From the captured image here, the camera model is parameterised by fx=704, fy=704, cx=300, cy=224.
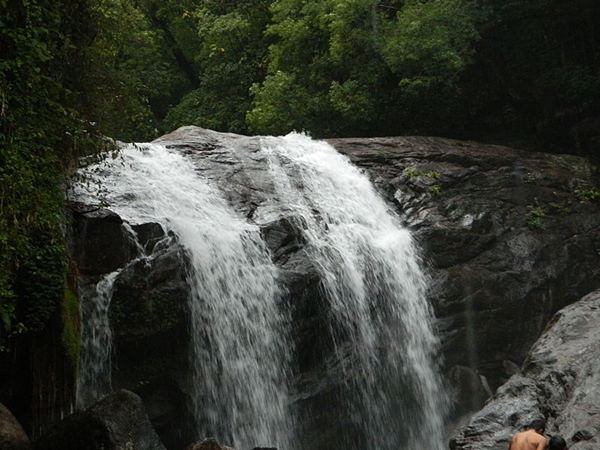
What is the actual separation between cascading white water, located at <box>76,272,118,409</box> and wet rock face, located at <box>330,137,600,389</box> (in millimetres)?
6925

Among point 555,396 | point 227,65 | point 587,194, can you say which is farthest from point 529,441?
point 227,65

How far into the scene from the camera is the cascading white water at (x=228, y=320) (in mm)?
12000

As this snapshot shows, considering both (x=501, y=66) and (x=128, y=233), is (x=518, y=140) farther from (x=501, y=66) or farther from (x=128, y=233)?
(x=128, y=233)

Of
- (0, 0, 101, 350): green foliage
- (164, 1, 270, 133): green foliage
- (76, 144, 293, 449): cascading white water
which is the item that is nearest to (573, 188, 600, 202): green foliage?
(76, 144, 293, 449): cascading white water

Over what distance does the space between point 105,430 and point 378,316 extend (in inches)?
266

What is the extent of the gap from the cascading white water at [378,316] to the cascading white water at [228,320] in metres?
1.30

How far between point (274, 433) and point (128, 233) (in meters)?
4.31

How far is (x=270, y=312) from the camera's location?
503 inches

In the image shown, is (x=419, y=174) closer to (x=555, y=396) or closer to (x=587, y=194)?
(x=587, y=194)

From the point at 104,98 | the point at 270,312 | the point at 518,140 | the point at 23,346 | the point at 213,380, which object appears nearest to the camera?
the point at 23,346

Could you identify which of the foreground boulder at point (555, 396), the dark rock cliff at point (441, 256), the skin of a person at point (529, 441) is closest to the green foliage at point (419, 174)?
the dark rock cliff at point (441, 256)

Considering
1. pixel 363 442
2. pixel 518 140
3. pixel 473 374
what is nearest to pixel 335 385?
pixel 363 442

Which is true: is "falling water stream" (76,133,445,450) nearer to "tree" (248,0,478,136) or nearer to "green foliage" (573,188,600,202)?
"tree" (248,0,478,136)

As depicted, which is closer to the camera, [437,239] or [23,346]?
[23,346]
